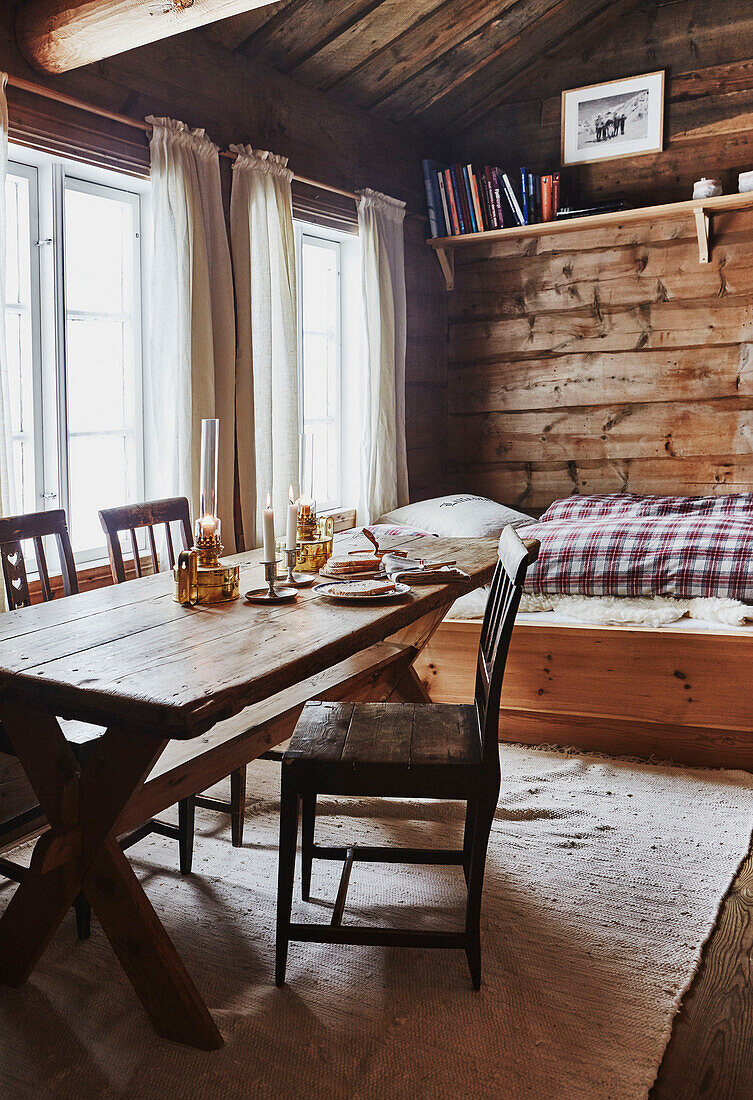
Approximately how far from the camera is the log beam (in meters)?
2.14

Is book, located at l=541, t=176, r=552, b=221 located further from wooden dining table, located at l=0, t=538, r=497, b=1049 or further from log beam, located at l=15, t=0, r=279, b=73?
wooden dining table, located at l=0, t=538, r=497, b=1049

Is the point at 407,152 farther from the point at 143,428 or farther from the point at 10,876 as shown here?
the point at 10,876

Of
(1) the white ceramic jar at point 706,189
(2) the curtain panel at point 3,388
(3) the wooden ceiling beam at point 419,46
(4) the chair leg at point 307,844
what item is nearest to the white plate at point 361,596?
(4) the chair leg at point 307,844

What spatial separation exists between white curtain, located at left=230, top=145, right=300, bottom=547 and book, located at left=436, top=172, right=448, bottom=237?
3.80 ft

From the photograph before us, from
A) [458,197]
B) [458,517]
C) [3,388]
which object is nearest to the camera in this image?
[3,388]

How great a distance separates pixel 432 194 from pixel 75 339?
2160 millimetres

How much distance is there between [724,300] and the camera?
13.3 feet

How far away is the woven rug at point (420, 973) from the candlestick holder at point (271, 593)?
2.17ft

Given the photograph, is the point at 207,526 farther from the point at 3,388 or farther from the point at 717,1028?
the point at 717,1028

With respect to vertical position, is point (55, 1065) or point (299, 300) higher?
point (299, 300)

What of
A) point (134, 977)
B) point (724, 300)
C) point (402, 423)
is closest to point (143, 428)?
point (402, 423)

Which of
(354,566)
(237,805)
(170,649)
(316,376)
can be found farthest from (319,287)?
(170,649)

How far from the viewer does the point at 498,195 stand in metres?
4.20

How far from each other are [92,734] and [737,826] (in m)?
1.63
